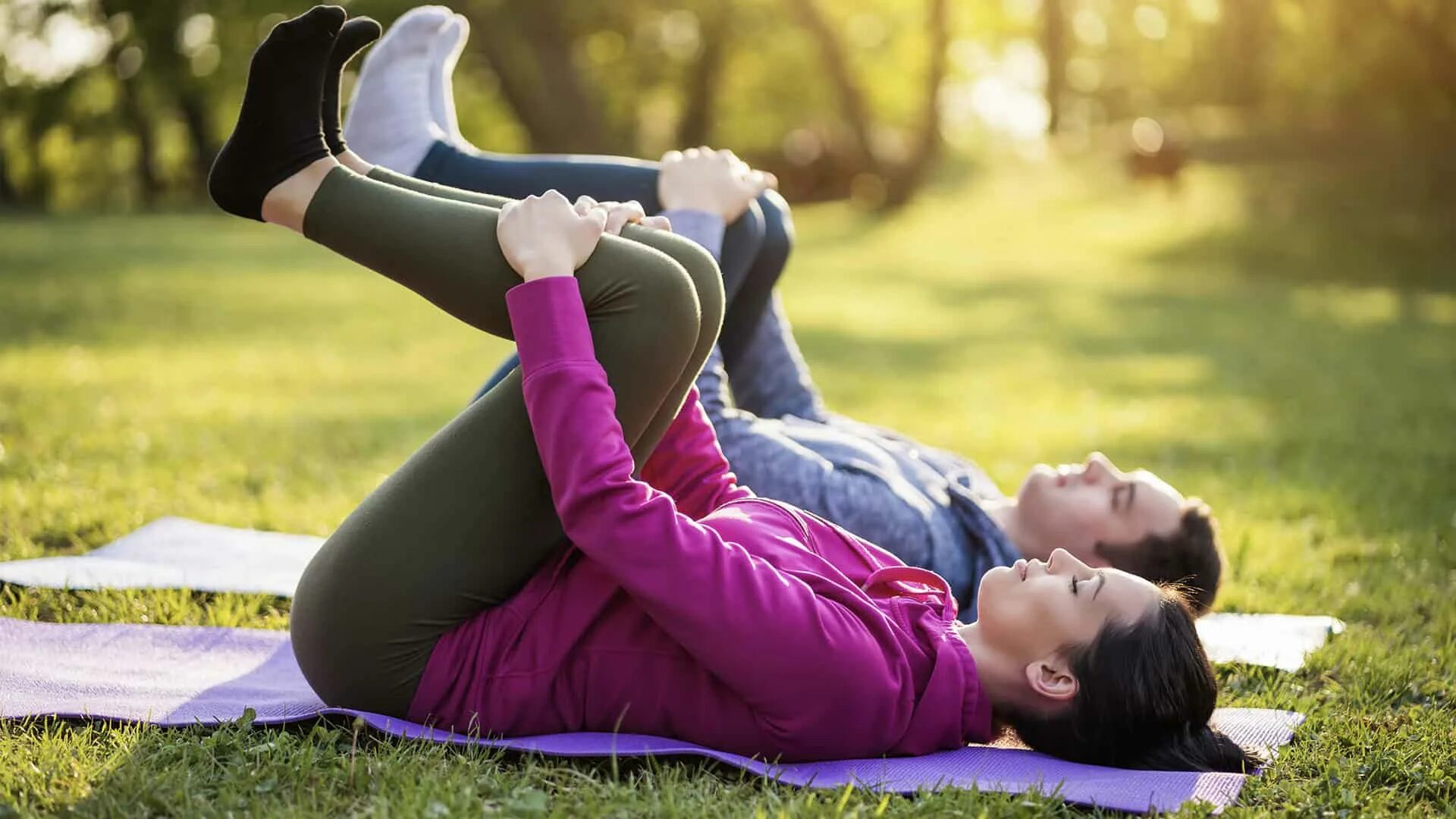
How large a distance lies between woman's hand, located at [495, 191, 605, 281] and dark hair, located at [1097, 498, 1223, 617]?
5.58 ft

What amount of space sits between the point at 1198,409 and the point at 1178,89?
99.2 ft

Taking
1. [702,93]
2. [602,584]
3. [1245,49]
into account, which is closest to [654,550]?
[602,584]

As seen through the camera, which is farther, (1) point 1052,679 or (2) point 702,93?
(2) point 702,93

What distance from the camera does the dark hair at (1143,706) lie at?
229cm

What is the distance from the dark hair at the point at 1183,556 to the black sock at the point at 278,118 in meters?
2.13

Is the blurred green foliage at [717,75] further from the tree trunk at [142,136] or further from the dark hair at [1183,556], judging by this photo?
the dark hair at [1183,556]

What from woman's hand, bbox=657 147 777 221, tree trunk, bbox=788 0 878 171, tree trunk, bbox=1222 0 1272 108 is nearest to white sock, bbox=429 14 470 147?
woman's hand, bbox=657 147 777 221

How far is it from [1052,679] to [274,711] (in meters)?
1.48

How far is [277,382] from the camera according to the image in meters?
7.44

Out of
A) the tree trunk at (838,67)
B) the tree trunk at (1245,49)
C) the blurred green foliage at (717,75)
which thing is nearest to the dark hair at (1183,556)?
the blurred green foliage at (717,75)

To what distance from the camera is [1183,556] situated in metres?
3.27

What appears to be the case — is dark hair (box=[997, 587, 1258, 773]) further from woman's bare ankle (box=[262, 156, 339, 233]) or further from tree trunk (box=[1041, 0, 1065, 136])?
tree trunk (box=[1041, 0, 1065, 136])

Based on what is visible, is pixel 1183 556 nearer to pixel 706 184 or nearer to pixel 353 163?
pixel 706 184

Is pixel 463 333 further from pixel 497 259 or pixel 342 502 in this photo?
pixel 497 259
